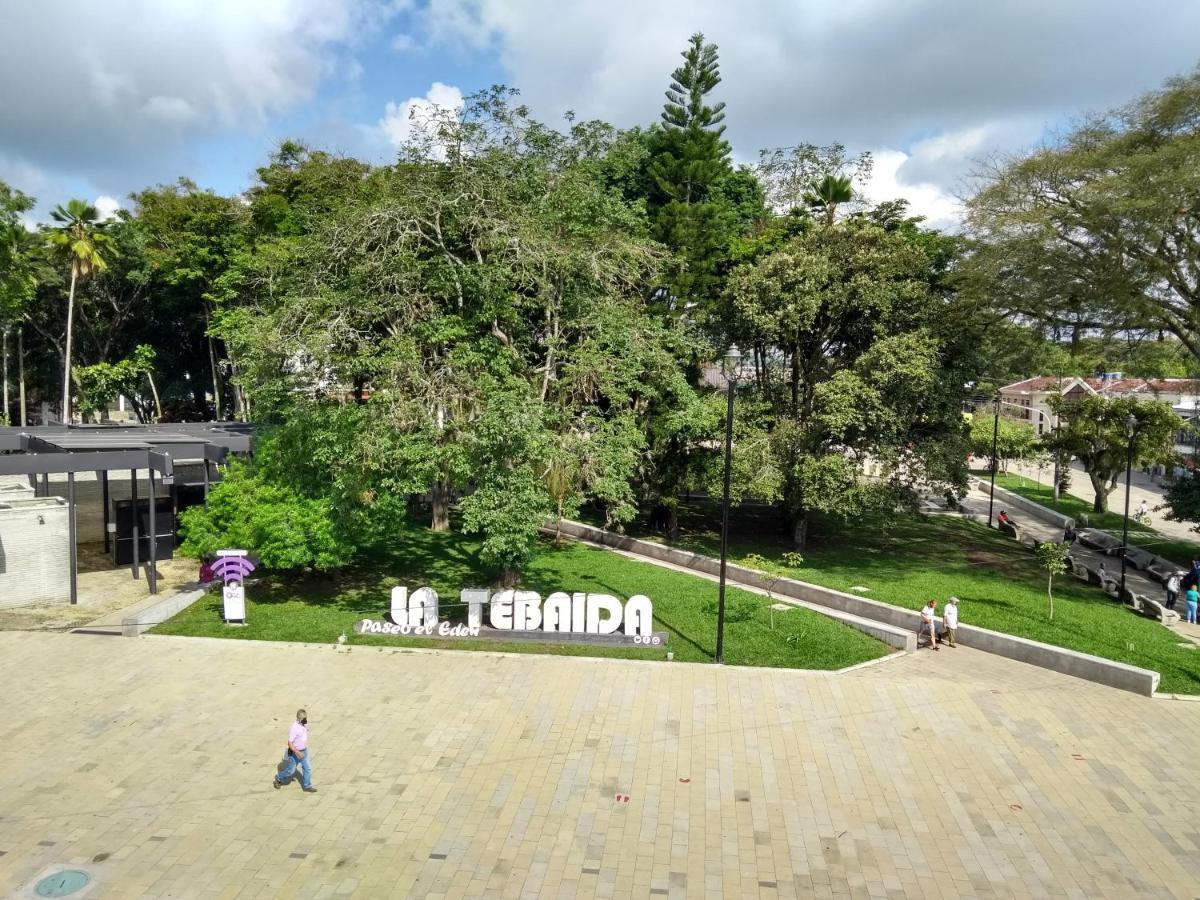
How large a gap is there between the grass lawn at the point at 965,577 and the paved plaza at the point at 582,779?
237 centimetres

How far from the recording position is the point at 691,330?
27.9 m

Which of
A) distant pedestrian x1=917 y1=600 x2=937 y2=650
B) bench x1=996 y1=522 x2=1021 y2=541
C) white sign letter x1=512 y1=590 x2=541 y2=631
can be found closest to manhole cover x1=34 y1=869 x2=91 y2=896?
white sign letter x1=512 y1=590 x2=541 y2=631

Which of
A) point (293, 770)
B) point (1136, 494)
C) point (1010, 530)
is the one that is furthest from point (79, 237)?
point (1136, 494)

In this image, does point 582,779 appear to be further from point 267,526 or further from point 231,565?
point 231,565

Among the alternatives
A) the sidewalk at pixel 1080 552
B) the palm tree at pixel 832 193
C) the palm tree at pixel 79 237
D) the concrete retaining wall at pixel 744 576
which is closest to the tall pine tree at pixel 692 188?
the palm tree at pixel 832 193

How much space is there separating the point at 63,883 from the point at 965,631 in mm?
15410

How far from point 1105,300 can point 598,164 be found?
15533 mm

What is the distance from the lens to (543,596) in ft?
63.6

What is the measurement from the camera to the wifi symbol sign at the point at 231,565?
1728 centimetres

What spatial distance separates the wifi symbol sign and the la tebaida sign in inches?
111

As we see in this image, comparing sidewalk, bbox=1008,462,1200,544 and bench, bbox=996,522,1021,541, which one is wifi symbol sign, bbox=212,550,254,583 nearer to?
bench, bbox=996,522,1021,541

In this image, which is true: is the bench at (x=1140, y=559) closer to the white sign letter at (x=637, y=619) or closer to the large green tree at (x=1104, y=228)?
the large green tree at (x=1104, y=228)

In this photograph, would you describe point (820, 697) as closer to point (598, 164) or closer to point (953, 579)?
point (953, 579)

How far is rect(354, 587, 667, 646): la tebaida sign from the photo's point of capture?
16438 millimetres
